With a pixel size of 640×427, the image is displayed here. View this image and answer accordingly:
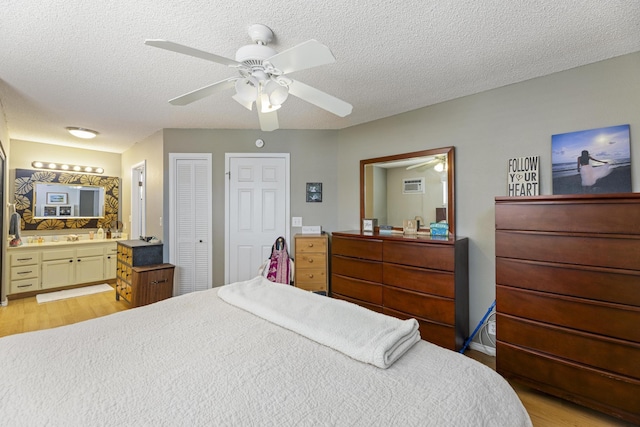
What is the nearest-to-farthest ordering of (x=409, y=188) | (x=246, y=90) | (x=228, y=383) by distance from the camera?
(x=228, y=383)
(x=246, y=90)
(x=409, y=188)

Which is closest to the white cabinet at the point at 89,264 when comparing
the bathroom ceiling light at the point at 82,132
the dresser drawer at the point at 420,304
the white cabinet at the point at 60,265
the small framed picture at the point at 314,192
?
the white cabinet at the point at 60,265

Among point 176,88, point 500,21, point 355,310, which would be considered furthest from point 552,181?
point 176,88

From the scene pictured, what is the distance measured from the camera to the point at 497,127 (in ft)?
8.40

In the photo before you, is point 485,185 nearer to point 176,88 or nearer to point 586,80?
point 586,80

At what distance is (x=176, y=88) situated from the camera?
2.56m

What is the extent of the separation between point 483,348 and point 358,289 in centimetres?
126

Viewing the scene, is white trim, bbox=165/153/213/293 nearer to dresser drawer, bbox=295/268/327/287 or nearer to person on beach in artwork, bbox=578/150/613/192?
dresser drawer, bbox=295/268/327/287

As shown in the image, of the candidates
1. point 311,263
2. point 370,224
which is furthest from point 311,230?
point 370,224

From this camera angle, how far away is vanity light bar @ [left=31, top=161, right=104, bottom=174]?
15.1 ft

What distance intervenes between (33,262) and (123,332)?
172 inches

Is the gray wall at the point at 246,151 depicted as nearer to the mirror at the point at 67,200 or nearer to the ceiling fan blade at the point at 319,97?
the ceiling fan blade at the point at 319,97

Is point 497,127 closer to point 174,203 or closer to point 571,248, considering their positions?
point 571,248

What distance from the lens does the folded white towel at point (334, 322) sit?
3.70ft

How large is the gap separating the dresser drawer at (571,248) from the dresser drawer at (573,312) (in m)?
0.24
